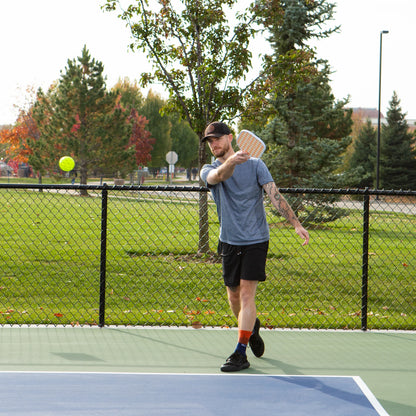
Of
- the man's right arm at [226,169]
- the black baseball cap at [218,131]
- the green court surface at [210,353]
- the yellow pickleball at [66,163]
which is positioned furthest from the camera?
the yellow pickleball at [66,163]

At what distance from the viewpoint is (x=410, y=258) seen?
11375mm

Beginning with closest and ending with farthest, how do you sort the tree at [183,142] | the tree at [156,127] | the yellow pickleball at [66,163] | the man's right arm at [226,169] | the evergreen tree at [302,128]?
the man's right arm at [226,169] < the evergreen tree at [302,128] < the yellow pickleball at [66,163] < the tree at [156,127] < the tree at [183,142]

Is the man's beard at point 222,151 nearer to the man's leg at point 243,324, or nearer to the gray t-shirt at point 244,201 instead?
the gray t-shirt at point 244,201

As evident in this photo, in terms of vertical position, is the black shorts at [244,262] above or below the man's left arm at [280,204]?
below

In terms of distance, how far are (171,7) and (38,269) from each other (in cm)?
511

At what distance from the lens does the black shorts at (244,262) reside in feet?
14.4

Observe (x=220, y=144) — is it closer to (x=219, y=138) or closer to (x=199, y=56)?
(x=219, y=138)

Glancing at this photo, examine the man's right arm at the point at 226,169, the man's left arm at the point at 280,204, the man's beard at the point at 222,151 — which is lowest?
the man's left arm at the point at 280,204

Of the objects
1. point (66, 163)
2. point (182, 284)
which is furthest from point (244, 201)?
point (66, 163)

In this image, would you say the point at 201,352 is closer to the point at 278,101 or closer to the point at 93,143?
the point at 278,101

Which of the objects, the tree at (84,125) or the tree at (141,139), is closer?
the tree at (84,125)

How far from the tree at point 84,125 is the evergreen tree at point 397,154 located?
54.9 ft

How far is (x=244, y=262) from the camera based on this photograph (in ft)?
14.5

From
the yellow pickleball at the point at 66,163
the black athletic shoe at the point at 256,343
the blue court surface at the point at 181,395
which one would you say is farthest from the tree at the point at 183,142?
the blue court surface at the point at 181,395
